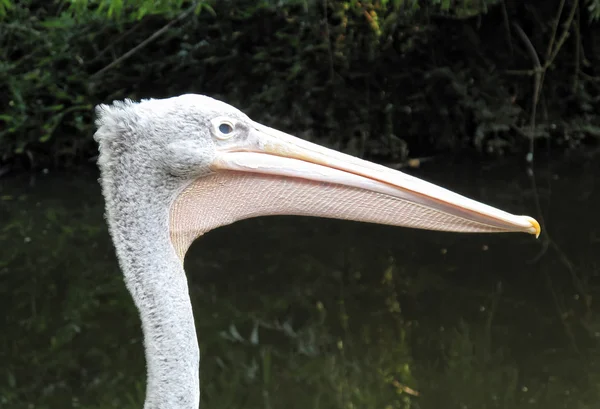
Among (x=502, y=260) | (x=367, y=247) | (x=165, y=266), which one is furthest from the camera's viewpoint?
(x=367, y=247)

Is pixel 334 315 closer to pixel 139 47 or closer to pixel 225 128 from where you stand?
pixel 225 128

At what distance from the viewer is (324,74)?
26.6 ft

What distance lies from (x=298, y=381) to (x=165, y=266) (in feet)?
7.52

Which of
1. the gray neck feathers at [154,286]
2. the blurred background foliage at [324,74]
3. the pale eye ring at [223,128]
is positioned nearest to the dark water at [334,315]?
the blurred background foliage at [324,74]

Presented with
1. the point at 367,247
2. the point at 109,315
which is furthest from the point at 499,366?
the point at 109,315

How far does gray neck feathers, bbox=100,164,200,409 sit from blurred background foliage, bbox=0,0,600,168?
6121mm

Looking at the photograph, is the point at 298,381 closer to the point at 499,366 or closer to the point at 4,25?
the point at 499,366

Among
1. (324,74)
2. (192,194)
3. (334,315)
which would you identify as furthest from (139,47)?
(192,194)

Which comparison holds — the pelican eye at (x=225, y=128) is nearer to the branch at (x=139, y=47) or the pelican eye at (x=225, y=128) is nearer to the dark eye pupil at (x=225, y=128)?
the dark eye pupil at (x=225, y=128)

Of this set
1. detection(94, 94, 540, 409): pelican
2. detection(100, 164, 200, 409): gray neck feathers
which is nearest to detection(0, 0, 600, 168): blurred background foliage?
detection(94, 94, 540, 409): pelican

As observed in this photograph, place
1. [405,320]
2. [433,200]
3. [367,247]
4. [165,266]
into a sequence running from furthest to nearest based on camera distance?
[367,247] → [405,320] → [433,200] → [165,266]

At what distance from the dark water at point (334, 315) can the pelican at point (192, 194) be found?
77.9 inches

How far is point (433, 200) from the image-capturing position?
2008 millimetres

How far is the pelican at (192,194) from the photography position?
185 centimetres
